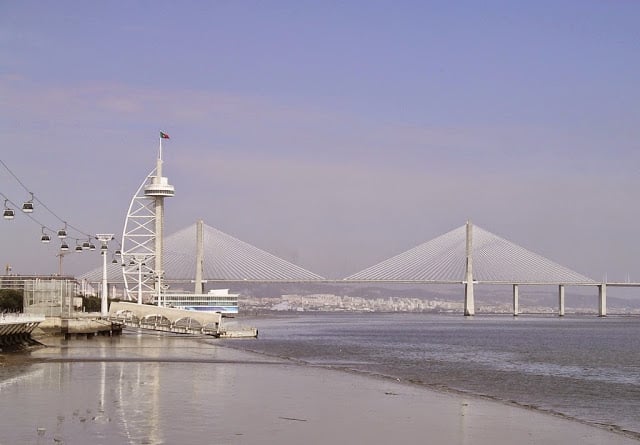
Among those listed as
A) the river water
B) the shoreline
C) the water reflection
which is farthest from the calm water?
the water reflection

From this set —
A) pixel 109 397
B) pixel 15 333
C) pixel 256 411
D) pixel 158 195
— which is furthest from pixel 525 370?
pixel 158 195

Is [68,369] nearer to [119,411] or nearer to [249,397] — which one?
[249,397]

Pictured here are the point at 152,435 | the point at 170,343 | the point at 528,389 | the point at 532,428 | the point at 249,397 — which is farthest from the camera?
the point at 170,343

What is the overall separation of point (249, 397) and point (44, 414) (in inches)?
243

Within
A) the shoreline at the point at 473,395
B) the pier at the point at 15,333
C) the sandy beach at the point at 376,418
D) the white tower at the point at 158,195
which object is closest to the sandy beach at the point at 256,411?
the sandy beach at the point at 376,418

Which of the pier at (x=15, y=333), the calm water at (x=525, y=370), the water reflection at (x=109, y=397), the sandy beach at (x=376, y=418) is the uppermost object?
the pier at (x=15, y=333)

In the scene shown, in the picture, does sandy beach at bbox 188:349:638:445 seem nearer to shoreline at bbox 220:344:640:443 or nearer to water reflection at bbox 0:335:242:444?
shoreline at bbox 220:344:640:443

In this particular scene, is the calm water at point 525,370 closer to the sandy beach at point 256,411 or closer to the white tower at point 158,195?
the sandy beach at point 256,411

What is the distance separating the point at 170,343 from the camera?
173 ft

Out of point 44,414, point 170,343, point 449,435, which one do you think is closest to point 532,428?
point 449,435

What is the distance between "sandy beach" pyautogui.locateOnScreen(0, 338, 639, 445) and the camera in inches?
713

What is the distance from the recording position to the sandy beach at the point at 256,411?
59.4 ft

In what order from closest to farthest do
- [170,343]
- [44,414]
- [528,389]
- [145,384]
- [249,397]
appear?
1. [44,414]
2. [249,397]
3. [145,384]
4. [528,389]
5. [170,343]

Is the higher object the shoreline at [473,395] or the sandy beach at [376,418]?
the sandy beach at [376,418]
